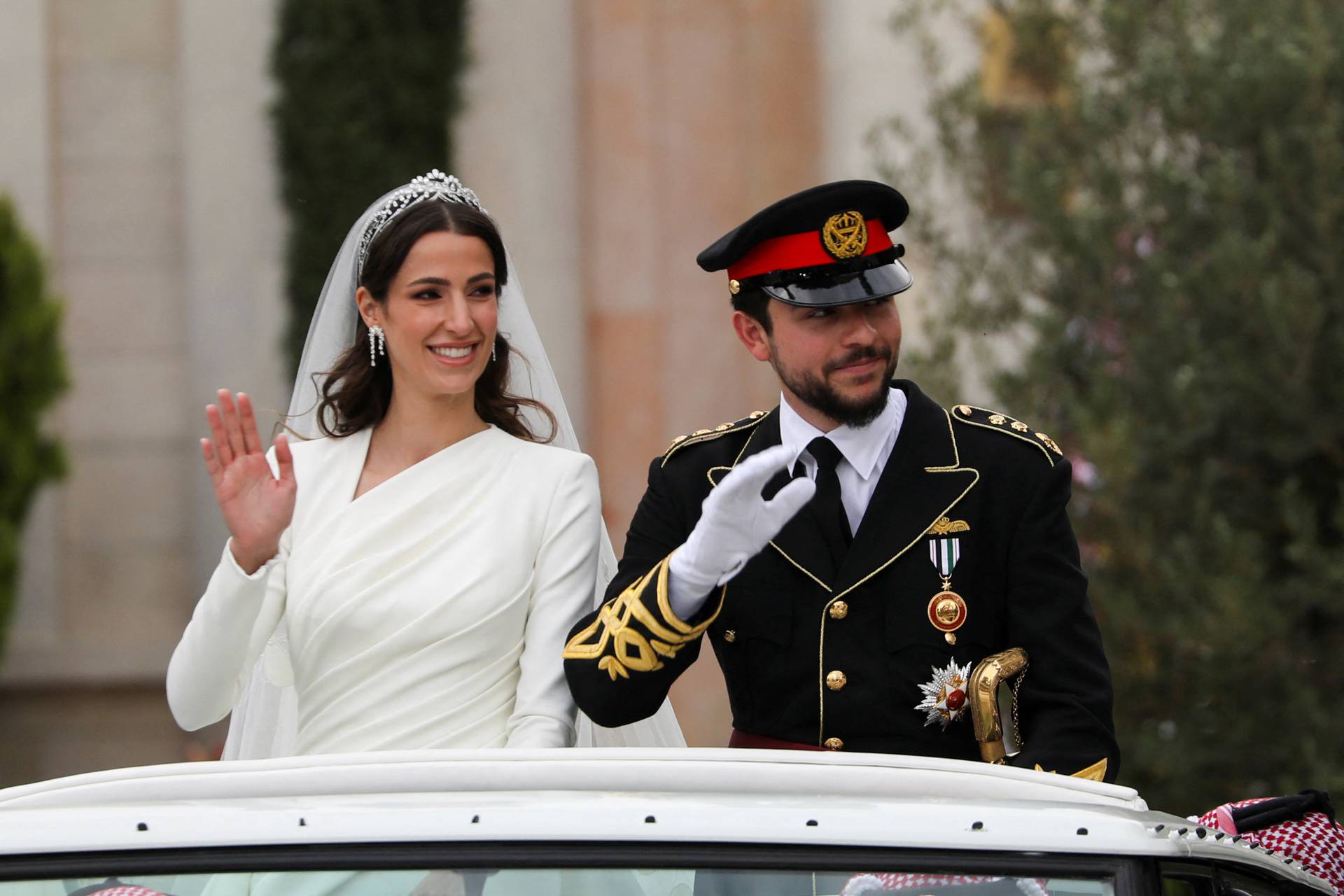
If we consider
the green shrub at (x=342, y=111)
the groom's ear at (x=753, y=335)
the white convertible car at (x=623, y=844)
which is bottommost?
the white convertible car at (x=623, y=844)

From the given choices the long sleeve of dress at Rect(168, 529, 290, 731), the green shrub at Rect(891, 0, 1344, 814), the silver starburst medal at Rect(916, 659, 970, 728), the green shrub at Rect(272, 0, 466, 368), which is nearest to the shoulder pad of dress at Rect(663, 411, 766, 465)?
the silver starburst medal at Rect(916, 659, 970, 728)

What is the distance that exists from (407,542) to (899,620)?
0.89 meters

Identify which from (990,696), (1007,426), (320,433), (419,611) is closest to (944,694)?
(990,696)

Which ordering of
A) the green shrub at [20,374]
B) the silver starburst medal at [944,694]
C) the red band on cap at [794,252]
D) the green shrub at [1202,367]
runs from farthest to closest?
the green shrub at [20,374] < the green shrub at [1202,367] < the red band on cap at [794,252] < the silver starburst medal at [944,694]

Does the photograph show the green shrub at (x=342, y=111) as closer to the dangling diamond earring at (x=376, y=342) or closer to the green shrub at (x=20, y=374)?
the green shrub at (x=20, y=374)

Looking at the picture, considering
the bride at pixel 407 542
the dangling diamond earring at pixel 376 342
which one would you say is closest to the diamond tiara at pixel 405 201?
the bride at pixel 407 542

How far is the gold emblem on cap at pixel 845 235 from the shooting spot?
8.82 ft

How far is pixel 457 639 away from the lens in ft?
9.23

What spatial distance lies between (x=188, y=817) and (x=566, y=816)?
0.41m

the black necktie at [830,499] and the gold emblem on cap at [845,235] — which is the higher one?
the gold emblem on cap at [845,235]

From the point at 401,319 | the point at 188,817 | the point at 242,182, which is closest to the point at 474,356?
the point at 401,319

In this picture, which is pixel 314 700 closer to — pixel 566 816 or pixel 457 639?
pixel 457 639

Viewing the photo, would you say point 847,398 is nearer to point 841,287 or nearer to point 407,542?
point 841,287

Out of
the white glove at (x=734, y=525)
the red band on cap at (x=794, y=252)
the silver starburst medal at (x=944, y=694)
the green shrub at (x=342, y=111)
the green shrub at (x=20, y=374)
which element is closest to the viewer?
the white glove at (x=734, y=525)
